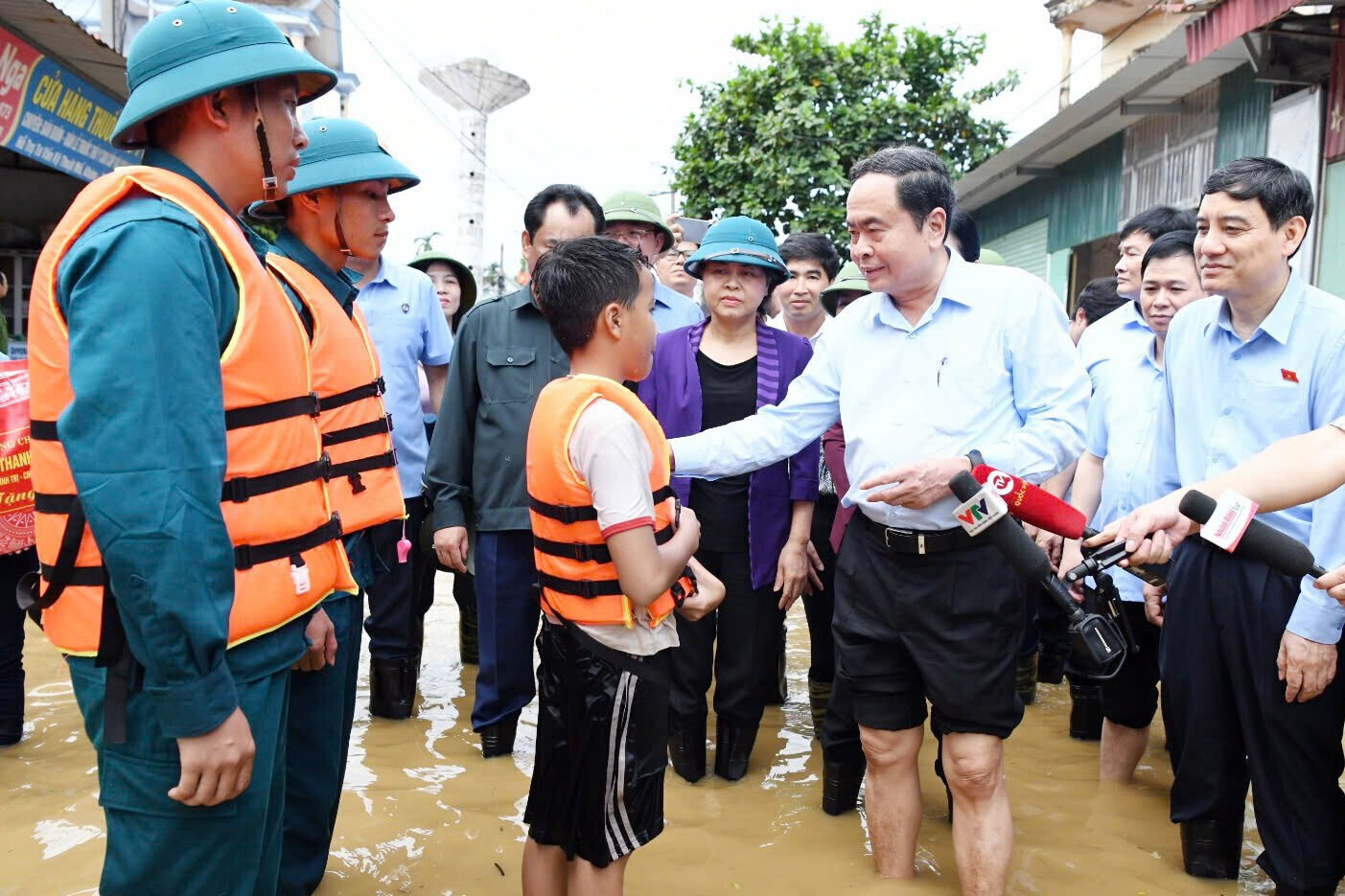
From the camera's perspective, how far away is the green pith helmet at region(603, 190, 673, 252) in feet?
17.3

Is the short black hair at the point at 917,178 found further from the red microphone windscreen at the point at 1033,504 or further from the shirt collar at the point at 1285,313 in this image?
the shirt collar at the point at 1285,313

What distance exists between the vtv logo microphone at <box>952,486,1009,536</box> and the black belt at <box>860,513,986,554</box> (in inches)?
11.8

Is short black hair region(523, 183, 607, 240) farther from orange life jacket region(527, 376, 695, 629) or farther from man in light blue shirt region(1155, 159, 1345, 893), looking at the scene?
man in light blue shirt region(1155, 159, 1345, 893)

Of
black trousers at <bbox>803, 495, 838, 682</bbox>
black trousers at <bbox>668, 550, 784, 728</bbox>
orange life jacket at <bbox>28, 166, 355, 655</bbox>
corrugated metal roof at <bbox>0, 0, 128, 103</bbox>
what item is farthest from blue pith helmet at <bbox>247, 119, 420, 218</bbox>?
corrugated metal roof at <bbox>0, 0, 128, 103</bbox>

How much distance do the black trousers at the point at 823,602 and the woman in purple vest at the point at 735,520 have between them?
1.22ft

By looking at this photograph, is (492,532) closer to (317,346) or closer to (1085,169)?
(317,346)

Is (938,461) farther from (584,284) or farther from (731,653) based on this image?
(731,653)

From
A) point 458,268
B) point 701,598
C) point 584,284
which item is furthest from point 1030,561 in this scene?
point 458,268

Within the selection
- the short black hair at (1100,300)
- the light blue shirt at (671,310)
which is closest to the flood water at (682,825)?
the light blue shirt at (671,310)

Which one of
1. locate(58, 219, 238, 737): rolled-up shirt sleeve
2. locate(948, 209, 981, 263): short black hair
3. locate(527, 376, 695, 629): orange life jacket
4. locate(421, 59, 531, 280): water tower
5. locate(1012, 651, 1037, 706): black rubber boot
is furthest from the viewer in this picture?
locate(421, 59, 531, 280): water tower

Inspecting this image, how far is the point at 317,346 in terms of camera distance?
108 inches

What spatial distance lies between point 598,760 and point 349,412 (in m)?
1.15

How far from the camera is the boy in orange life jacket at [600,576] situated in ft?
8.21

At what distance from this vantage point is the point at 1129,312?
4719 mm
